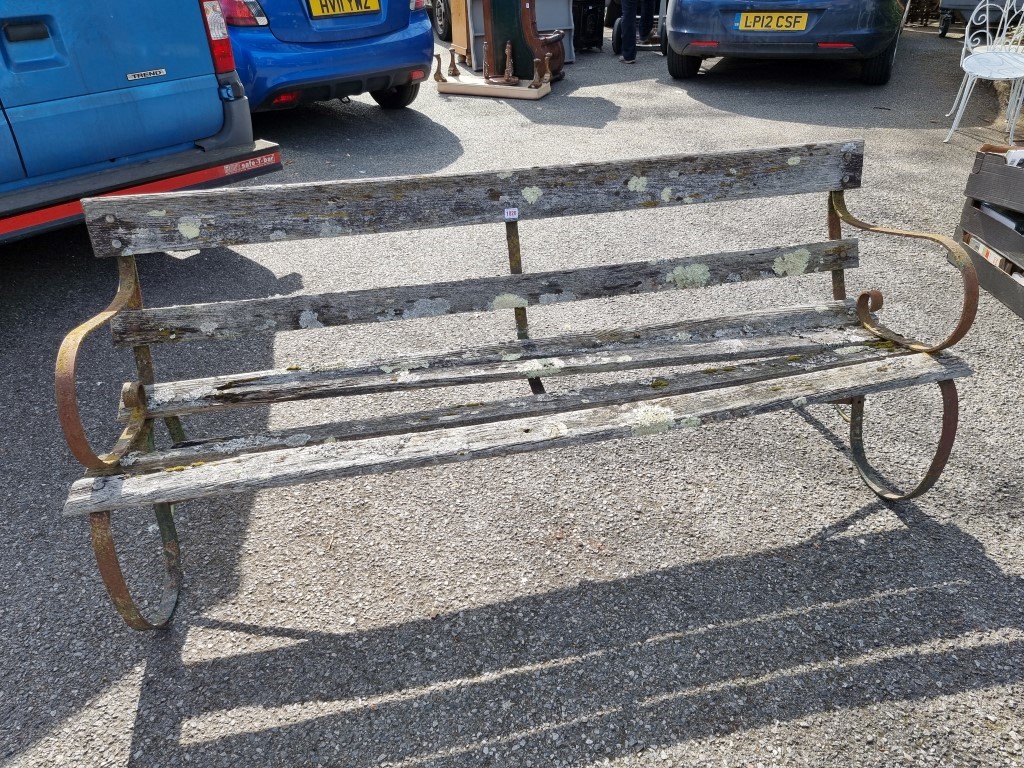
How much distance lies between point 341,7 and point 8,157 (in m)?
3.18

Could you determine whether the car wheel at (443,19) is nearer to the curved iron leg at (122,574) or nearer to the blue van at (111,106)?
the blue van at (111,106)

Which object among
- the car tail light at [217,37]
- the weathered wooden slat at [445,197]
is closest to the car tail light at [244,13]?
the car tail light at [217,37]

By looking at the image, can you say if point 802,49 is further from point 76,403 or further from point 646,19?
point 76,403

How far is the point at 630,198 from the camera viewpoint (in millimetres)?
2574

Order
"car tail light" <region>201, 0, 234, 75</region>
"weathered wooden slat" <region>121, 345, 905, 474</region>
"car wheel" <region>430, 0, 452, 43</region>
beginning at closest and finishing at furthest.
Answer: "weathered wooden slat" <region>121, 345, 905, 474</region> < "car tail light" <region>201, 0, 234, 75</region> < "car wheel" <region>430, 0, 452, 43</region>

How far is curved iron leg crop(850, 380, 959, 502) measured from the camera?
2256 millimetres

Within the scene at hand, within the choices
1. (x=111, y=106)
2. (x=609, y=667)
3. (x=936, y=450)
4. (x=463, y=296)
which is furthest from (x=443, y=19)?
(x=609, y=667)

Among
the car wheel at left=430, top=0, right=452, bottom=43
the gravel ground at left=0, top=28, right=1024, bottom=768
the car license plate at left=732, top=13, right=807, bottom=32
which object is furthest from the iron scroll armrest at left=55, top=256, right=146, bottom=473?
the car wheel at left=430, top=0, right=452, bottom=43

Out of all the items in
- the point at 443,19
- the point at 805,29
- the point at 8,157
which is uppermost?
the point at 8,157

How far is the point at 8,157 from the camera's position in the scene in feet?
11.1

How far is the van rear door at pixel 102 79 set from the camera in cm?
330

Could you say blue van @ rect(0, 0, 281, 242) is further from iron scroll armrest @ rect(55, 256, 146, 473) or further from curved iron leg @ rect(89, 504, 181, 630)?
curved iron leg @ rect(89, 504, 181, 630)

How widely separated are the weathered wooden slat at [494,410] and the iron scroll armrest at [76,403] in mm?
69

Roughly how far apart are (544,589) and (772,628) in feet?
2.09
